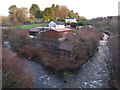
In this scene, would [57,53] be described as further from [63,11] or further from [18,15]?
[63,11]

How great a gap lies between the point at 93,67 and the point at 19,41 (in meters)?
8.99

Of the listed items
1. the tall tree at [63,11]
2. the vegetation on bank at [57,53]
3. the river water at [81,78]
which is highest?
the tall tree at [63,11]

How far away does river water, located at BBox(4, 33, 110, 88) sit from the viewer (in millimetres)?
7075

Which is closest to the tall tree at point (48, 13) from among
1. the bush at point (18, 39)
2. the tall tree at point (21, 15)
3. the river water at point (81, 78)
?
the tall tree at point (21, 15)

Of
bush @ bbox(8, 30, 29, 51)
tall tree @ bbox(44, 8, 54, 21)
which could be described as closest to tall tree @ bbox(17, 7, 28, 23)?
tall tree @ bbox(44, 8, 54, 21)

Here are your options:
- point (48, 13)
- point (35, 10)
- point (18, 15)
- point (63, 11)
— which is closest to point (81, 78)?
point (48, 13)

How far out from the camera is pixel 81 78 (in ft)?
25.7

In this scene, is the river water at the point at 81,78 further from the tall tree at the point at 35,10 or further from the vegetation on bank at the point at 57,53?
the tall tree at the point at 35,10

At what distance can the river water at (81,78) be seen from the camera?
707cm

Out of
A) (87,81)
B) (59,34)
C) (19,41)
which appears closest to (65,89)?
(87,81)

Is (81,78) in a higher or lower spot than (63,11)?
lower

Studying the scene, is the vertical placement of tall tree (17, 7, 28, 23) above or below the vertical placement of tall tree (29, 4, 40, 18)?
below

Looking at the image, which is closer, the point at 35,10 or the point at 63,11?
the point at 35,10

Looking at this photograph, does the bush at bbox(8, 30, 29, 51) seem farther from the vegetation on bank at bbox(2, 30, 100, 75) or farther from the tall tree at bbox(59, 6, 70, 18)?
the tall tree at bbox(59, 6, 70, 18)
